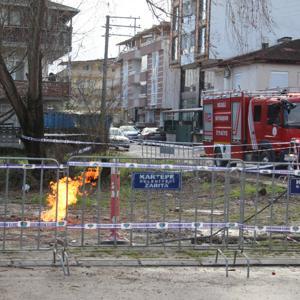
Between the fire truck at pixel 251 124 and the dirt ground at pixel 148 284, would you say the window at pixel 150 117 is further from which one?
the dirt ground at pixel 148 284

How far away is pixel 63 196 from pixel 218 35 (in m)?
40.8

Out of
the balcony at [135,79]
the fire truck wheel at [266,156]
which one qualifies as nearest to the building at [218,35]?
the fire truck wheel at [266,156]

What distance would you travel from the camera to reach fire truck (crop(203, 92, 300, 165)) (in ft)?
65.3

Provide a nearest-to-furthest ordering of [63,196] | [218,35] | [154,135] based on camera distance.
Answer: [63,196] < [218,35] < [154,135]

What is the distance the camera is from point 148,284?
6.59 meters

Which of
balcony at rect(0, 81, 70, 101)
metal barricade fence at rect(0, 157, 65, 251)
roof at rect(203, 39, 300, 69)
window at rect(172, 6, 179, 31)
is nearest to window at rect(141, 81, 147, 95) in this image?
roof at rect(203, 39, 300, 69)

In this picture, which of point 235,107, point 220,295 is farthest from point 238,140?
point 220,295

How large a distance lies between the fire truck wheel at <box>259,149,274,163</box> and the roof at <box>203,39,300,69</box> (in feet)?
67.2

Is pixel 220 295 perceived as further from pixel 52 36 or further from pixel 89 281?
pixel 52 36

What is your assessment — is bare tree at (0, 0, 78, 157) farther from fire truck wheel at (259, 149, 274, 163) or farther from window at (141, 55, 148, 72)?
window at (141, 55, 148, 72)

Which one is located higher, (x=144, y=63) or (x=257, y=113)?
(x=144, y=63)

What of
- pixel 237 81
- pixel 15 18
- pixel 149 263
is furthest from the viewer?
pixel 237 81

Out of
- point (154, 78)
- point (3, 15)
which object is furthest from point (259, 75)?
point (154, 78)

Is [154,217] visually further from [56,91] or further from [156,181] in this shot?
[56,91]
